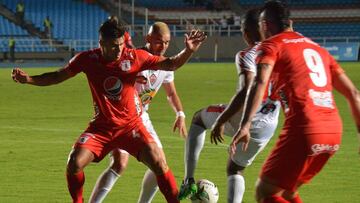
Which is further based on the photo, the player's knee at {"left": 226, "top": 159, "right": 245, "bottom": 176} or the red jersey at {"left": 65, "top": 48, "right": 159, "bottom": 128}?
the red jersey at {"left": 65, "top": 48, "right": 159, "bottom": 128}

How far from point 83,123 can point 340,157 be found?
6.42 metres

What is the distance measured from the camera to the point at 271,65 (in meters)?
5.85

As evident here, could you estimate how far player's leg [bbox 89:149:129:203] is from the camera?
8086 mm

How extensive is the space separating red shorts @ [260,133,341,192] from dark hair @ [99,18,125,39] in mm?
2090

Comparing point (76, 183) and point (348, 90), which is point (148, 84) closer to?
point (76, 183)

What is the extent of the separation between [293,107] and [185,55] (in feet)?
6.28

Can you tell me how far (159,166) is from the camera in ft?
24.7

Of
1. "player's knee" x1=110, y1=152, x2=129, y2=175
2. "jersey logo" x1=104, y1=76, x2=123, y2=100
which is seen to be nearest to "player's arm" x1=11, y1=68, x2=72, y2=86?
"jersey logo" x1=104, y1=76, x2=123, y2=100

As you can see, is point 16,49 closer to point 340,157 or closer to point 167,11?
point 167,11

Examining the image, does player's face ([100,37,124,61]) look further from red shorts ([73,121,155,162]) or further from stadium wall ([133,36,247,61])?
stadium wall ([133,36,247,61])

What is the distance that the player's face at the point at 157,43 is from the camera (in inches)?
328

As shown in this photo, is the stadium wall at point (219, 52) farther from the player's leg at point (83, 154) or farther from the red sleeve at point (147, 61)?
the player's leg at point (83, 154)

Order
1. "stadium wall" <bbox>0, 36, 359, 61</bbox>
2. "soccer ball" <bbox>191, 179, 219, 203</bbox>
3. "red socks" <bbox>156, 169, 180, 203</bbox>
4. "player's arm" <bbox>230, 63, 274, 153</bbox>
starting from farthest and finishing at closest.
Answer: "stadium wall" <bbox>0, 36, 359, 61</bbox> < "soccer ball" <bbox>191, 179, 219, 203</bbox> < "red socks" <bbox>156, 169, 180, 203</bbox> < "player's arm" <bbox>230, 63, 274, 153</bbox>

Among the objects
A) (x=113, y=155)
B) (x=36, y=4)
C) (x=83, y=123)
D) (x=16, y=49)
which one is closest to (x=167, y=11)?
(x=36, y=4)
